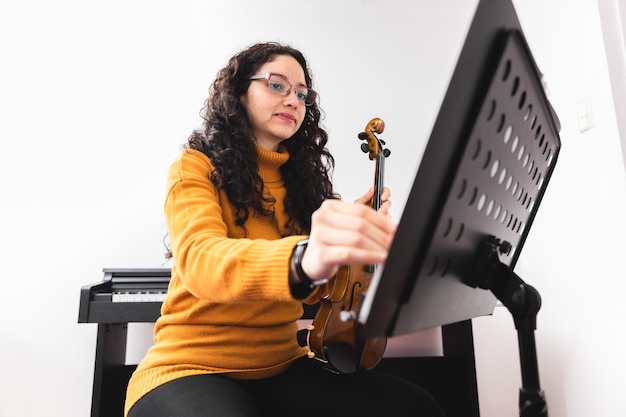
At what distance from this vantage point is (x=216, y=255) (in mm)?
596

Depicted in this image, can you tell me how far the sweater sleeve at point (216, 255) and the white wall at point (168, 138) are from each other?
42.0 inches

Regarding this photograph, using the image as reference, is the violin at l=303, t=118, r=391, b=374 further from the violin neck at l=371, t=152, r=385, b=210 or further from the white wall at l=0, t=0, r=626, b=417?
the white wall at l=0, t=0, r=626, b=417

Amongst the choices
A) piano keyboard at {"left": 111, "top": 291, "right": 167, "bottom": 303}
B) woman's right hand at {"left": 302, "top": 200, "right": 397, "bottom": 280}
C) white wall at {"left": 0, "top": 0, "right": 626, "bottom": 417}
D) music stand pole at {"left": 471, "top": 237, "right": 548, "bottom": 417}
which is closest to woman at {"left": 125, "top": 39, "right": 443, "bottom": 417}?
woman's right hand at {"left": 302, "top": 200, "right": 397, "bottom": 280}

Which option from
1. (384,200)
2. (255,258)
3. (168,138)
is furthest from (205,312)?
(168,138)

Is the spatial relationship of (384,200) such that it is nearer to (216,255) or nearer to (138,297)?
(216,255)

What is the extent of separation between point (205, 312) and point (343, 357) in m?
0.29

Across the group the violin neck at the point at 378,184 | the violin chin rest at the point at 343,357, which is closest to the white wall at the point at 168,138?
the violin neck at the point at 378,184

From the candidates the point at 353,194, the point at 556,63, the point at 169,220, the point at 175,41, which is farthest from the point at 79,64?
the point at 556,63

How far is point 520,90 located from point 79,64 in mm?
1934

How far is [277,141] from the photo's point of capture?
1.14 metres

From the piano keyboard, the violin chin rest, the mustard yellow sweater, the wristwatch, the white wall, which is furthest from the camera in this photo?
the white wall

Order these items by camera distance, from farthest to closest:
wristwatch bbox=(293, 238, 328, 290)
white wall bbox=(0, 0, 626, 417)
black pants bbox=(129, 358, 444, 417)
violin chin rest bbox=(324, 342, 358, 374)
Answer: white wall bbox=(0, 0, 626, 417)
violin chin rest bbox=(324, 342, 358, 374)
black pants bbox=(129, 358, 444, 417)
wristwatch bbox=(293, 238, 328, 290)

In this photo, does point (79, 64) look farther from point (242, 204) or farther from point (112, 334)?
point (242, 204)

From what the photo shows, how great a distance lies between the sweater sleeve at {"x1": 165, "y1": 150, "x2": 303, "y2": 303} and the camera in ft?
1.79
